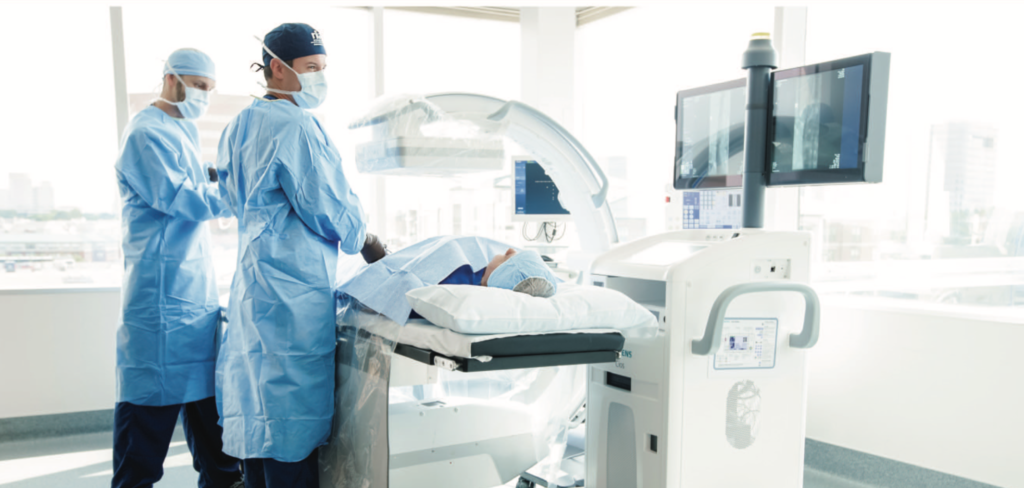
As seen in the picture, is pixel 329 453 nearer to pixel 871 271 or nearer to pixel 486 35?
pixel 871 271

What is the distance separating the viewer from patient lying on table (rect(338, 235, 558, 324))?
160 centimetres

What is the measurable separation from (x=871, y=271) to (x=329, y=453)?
2.23 meters

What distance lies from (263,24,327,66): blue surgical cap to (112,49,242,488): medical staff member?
0.60 metres

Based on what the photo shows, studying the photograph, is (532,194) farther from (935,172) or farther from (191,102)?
(935,172)

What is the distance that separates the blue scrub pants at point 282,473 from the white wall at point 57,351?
1735mm

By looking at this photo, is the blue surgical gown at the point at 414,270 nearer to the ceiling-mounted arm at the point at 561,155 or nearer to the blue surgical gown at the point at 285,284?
the blue surgical gown at the point at 285,284

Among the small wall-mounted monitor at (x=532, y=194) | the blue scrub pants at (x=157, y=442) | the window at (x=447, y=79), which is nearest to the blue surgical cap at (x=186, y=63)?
the window at (x=447, y=79)

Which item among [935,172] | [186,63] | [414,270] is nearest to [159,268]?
[186,63]

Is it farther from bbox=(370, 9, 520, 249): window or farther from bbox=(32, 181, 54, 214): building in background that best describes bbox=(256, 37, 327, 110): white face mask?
bbox=(32, 181, 54, 214): building in background

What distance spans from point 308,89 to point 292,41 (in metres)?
0.14

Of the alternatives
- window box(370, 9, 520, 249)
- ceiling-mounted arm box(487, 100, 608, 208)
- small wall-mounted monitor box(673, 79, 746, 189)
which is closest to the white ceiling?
window box(370, 9, 520, 249)

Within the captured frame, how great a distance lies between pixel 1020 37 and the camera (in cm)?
239

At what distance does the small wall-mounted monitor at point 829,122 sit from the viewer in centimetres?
169

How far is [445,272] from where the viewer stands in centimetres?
173
